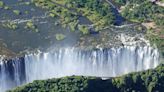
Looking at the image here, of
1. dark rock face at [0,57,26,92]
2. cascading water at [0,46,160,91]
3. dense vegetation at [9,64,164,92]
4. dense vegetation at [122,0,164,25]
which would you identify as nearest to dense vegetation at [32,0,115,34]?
dense vegetation at [122,0,164,25]

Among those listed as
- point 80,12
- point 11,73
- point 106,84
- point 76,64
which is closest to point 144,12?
point 80,12

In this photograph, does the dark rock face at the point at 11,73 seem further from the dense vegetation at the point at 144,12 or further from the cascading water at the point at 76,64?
the dense vegetation at the point at 144,12

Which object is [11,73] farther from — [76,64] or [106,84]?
[106,84]

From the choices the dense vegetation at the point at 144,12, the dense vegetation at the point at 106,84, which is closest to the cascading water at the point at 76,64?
the dense vegetation at the point at 106,84

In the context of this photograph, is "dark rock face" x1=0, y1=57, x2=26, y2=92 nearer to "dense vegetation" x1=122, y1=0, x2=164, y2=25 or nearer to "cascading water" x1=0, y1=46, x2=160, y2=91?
"cascading water" x1=0, y1=46, x2=160, y2=91

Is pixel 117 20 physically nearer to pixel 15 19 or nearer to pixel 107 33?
pixel 107 33
